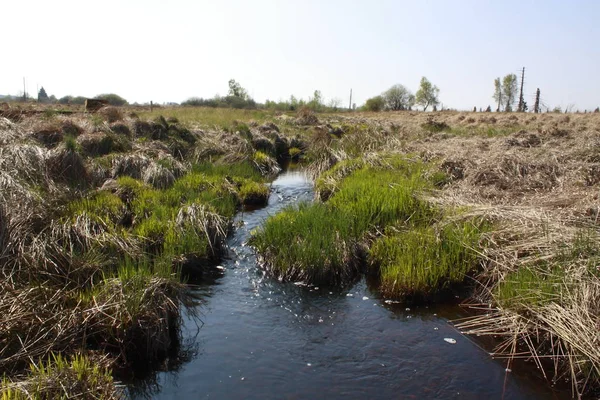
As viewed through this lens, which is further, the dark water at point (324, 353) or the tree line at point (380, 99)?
the tree line at point (380, 99)

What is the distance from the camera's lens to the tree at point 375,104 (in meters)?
70.4

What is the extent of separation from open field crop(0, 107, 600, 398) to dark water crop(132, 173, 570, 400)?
1.10 ft

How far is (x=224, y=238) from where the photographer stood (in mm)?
8078

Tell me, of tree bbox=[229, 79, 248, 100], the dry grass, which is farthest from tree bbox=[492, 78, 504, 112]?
the dry grass

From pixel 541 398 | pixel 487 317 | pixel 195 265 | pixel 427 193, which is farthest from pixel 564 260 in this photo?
pixel 195 265

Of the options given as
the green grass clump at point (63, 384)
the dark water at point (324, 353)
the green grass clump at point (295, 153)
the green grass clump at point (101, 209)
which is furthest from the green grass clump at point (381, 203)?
the green grass clump at point (295, 153)

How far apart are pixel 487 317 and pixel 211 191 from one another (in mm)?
6496

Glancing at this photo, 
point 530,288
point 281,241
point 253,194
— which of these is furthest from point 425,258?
point 253,194

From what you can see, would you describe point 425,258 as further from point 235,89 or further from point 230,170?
point 235,89

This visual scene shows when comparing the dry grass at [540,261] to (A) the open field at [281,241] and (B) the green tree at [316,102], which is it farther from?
(B) the green tree at [316,102]

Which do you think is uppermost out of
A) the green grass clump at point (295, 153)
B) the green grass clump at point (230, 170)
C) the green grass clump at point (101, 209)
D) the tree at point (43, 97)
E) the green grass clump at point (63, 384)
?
the tree at point (43, 97)

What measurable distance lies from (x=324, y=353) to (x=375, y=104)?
68266 mm

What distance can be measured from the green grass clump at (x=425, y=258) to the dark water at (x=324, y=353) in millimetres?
326

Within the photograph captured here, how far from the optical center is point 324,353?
5.09 meters
